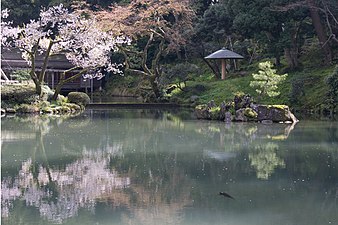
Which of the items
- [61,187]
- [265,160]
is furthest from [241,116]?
[61,187]

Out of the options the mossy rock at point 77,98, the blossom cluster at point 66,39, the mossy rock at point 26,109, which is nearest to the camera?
the mossy rock at point 26,109

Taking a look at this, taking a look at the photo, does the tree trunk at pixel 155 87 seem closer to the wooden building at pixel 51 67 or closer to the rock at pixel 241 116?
the wooden building at pixel 51 67

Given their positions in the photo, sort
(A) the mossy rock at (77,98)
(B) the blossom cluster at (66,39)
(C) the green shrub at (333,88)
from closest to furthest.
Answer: (C) the green shrub at (333,88) < (B) the blossom cluster at (66,39) < (A) the mossy rock at (77,98)

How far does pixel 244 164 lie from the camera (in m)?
8.07

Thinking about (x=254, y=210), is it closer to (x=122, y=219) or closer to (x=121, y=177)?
(x=122, y=219)

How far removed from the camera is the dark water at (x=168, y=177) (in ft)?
17.0

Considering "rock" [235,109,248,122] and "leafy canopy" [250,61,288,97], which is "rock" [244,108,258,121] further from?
"leafy canopy" [250,61,288,97]

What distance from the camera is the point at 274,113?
1524 centimetres

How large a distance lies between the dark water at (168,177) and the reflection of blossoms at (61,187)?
0.01 metres

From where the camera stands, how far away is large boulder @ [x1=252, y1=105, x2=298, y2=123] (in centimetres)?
1512

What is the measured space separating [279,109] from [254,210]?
33.5 ft

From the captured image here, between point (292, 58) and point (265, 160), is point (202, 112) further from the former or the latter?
point (265, 160)

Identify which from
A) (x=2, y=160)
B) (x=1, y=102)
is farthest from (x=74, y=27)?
(x=2, y=160)

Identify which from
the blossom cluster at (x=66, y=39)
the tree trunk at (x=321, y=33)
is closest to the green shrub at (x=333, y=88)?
the tree trunk at (x=321, y=33)
